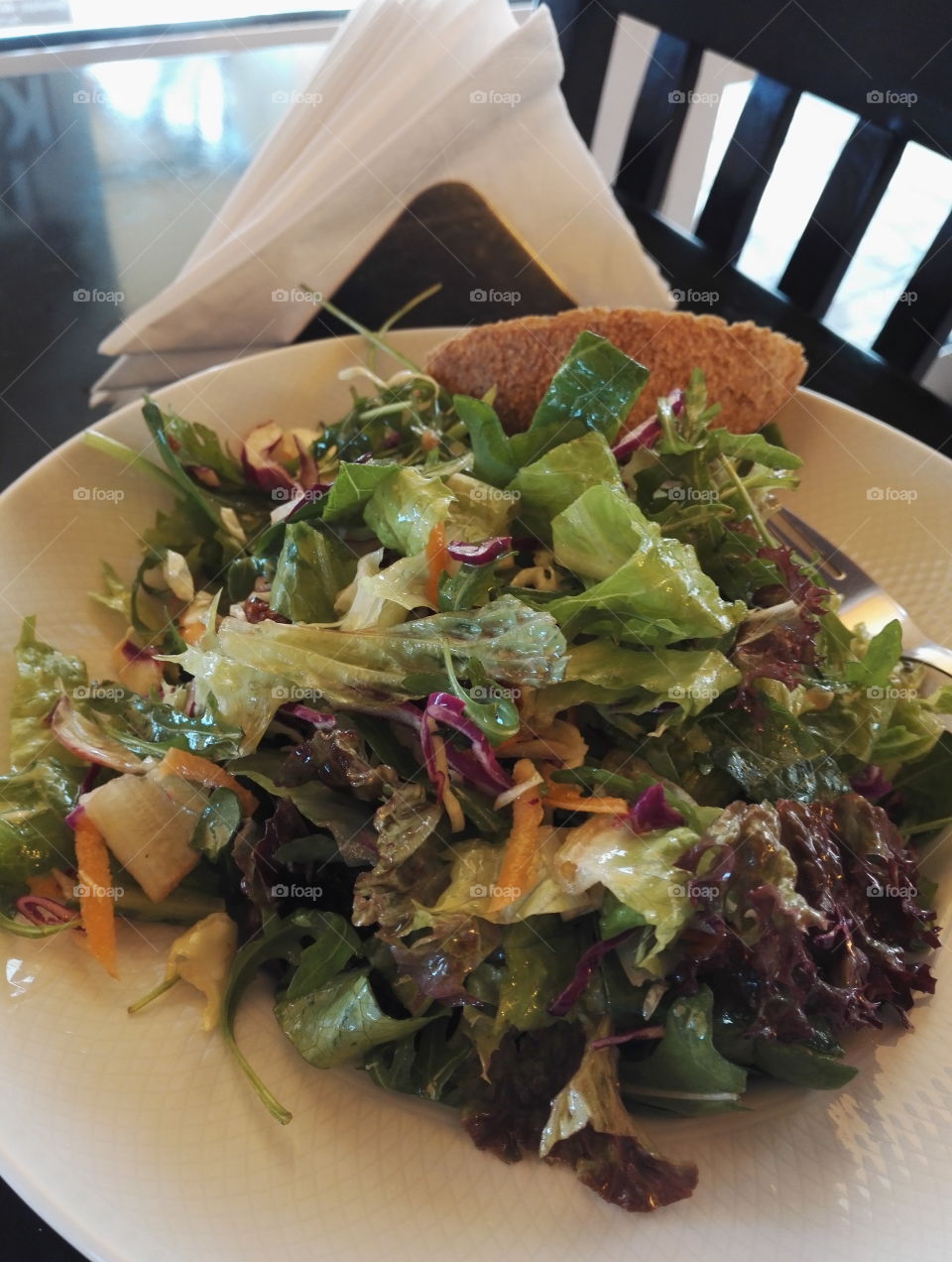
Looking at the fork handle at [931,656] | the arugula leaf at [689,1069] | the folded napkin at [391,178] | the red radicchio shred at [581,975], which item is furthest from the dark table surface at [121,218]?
the arugula leaf at [689,1069]

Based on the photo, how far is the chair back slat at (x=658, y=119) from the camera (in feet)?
7.63

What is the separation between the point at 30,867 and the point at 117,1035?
9.6 inches

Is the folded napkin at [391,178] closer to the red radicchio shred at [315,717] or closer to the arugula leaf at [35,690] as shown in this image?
the arugula leaf at [35,690]

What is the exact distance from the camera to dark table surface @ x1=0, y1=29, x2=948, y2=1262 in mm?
1888

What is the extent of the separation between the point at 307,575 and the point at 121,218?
1531 millimetres

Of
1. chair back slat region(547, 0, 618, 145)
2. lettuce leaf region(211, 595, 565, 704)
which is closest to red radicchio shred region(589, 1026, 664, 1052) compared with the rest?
lettuce leaf region(211, 595, 565, 704)

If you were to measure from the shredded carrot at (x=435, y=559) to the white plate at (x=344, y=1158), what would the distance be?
0.57 meters

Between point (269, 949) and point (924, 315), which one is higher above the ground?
point (924, 315)

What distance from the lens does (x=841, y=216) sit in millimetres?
2090

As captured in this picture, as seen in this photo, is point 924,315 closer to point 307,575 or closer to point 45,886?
point 307,575

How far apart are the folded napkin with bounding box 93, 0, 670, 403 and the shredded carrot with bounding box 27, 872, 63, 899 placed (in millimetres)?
1119

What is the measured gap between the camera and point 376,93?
6.48 feet

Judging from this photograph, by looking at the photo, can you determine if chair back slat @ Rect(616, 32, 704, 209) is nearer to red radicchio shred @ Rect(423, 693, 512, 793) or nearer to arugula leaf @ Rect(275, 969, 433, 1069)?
red radicchio shred @ Rect(423, 693, 512, 793)

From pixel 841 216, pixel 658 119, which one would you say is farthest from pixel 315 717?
pixel 658 119
